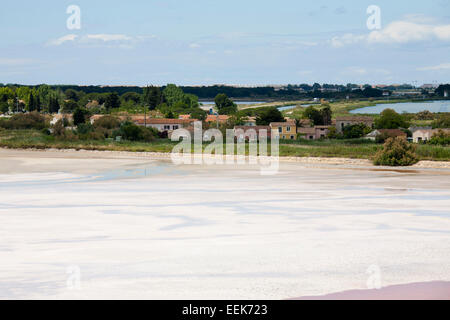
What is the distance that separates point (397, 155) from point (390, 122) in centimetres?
3900

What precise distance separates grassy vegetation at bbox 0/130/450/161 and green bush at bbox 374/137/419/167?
4.45ft

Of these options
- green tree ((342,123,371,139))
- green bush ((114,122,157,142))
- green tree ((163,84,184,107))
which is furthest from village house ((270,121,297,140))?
green tree ((163,84,184,107))

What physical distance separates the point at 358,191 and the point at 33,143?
1627 inches

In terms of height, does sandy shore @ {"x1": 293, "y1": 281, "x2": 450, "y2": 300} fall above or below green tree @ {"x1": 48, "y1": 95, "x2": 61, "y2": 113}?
below

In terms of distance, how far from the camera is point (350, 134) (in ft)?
217

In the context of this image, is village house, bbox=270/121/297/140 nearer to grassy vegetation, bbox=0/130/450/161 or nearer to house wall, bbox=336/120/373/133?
house wall, bbox=336/120/373/133

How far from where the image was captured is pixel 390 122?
74.2 metres

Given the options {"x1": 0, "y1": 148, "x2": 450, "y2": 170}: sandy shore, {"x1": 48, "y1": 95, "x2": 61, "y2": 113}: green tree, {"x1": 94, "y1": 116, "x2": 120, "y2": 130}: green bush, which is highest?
{"x1": 48, "y1": 95, "x2": 61, "y2": 113}: green tree

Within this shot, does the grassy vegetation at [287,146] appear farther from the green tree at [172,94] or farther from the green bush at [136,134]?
the green tree at [172,94]

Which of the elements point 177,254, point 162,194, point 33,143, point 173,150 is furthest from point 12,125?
point 177,254

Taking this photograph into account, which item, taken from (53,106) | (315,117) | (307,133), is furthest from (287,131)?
(53,106)

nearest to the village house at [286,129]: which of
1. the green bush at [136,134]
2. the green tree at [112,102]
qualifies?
the green bush at [136,134]

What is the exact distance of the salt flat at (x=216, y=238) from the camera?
31.4 ft

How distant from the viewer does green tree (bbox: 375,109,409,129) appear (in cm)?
7338
